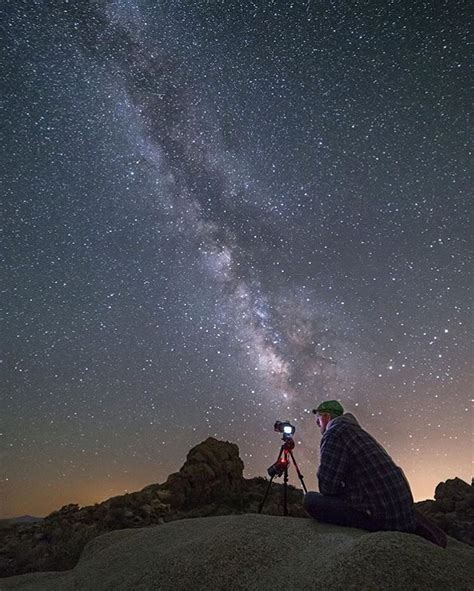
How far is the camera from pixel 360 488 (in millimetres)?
3912

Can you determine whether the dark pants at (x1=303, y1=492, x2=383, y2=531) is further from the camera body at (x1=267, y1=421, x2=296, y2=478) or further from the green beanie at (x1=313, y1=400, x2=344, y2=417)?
the camera body at (x1=267, y1=421, x2=296, y2=478)

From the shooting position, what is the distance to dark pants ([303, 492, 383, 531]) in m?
3.95

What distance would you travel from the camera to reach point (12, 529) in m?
12.0

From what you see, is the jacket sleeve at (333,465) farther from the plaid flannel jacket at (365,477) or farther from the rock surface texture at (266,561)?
the rock surface texture at (266,561)

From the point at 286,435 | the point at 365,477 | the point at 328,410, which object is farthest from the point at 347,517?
the point at 286,435

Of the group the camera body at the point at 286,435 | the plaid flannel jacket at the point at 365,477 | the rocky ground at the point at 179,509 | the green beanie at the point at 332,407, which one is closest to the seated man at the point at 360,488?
the plaid flannel jacket at the point at 365,477

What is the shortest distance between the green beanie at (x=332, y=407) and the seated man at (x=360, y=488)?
57 centimetres

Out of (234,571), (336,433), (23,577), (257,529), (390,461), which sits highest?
(336,433)

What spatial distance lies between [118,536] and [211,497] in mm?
8628

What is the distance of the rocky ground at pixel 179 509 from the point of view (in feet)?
27.5

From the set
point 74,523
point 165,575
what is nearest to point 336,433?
point 165,575

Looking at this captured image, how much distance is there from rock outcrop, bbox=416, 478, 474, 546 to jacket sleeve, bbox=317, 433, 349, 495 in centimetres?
827

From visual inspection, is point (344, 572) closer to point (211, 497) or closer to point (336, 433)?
point (336, 433)

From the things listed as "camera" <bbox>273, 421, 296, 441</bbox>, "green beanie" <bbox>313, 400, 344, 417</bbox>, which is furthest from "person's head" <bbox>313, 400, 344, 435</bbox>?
"camera" <bbox>273, 421, 296, 441</bbox>
